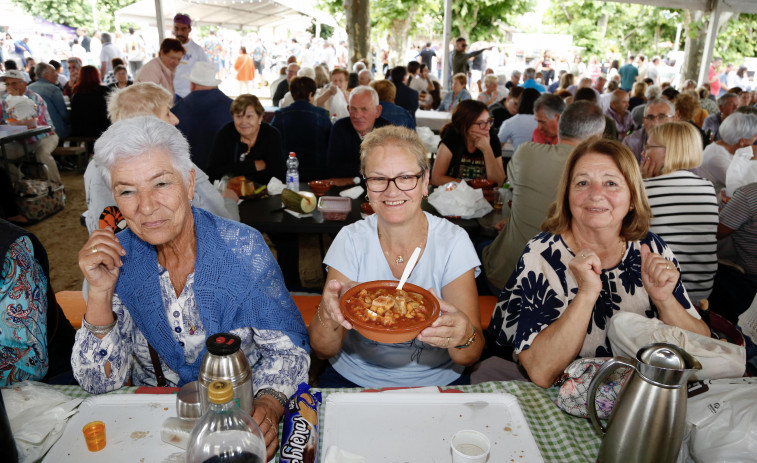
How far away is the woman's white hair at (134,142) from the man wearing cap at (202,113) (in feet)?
12.3

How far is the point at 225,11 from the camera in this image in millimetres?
14570

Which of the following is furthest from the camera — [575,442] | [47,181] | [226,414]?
[47,181]

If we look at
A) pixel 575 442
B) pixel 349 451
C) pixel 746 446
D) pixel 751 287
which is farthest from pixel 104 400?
pixel 751 287

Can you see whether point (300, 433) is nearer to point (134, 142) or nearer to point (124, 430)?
point (124, 430)

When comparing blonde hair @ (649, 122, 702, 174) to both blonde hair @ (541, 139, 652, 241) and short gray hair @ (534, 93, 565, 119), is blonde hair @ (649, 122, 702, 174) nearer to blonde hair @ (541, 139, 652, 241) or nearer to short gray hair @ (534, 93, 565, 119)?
blonde hair @ (541, 139, 652, 241)

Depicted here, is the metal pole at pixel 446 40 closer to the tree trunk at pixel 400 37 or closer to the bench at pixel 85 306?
the tree trunk at pixel 400 37

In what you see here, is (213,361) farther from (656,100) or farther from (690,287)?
(656,100)

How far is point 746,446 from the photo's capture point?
114 centimetres

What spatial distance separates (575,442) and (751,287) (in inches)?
96.0

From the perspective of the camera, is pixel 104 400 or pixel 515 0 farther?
pixel 515 0

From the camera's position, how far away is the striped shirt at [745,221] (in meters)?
3.22

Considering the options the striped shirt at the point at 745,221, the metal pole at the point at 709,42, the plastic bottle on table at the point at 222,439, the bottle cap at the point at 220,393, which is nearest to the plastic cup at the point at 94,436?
the plastic bottle on table at the point at 222,439

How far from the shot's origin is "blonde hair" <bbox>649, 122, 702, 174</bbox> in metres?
3.07

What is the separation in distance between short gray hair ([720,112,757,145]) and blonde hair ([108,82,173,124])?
499 cm
